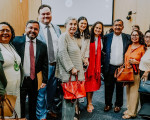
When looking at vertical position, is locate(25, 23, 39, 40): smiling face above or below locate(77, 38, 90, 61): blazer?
above

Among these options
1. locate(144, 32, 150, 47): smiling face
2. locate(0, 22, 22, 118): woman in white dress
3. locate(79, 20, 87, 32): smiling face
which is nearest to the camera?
locate(0, 22, 22, 118): woman in white dress

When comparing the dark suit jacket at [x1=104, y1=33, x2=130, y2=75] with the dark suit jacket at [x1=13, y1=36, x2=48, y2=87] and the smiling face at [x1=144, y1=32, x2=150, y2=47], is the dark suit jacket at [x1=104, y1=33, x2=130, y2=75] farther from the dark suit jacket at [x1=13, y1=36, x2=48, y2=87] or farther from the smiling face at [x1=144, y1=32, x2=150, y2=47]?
the dark suit jacket at [x1=13, y1=36, x2=48, y2=87]

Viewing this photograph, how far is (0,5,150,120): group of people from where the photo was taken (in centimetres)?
192

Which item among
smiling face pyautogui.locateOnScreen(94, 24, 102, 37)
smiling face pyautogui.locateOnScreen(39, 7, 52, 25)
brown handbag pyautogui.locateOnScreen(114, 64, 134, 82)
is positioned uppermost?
smiling face pyautogui.locateOnScreen(39, 7, 52, 25)

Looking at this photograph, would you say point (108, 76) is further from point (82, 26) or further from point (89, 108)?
point (82, 26)

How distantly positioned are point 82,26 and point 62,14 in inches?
124

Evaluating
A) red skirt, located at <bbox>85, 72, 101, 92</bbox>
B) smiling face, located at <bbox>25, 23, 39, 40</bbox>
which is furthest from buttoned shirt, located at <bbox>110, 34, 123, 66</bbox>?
smiling face, located at <bbox>25, 23, 39, 40</bbox>

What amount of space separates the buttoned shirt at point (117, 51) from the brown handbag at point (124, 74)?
14 cm

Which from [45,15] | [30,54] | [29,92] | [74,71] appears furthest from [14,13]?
[74,71]

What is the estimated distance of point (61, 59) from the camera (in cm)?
217

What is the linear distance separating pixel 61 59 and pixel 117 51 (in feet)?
3.89

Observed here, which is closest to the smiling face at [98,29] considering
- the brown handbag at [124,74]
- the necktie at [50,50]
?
the brown handbag at [124,74]

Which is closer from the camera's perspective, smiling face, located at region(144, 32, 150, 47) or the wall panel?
smiling face, located at region(144, 32, 150, 47)

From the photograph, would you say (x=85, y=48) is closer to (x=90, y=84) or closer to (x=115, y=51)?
(x=115, y=51)
